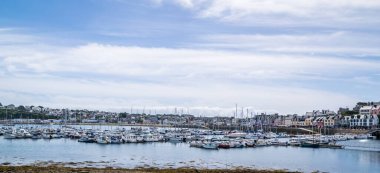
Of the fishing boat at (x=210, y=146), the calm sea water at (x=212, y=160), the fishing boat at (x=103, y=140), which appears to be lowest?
→ the calm sea water at (x=212, y=160)

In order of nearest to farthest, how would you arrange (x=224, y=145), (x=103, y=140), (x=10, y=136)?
1. (x=224, y=145)
2. (x=103, y=140)
3. (x=10, y=136)

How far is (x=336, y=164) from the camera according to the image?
2120 inches

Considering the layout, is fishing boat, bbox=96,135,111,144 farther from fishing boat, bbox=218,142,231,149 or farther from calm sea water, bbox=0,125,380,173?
fishing boat, bbox=218,142,231,149

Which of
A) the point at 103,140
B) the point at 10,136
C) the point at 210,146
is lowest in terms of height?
the point at 210,146

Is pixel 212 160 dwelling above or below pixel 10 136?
below

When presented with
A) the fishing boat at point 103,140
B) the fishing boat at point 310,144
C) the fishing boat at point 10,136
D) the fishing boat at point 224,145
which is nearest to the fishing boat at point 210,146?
the fishing boat at point 224,145

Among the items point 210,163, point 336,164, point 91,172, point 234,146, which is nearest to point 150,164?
point 210,163

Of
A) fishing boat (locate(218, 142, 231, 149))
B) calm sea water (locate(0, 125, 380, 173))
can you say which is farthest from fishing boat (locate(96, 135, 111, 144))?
fishing boat (locate(218, 142, 231, 149))

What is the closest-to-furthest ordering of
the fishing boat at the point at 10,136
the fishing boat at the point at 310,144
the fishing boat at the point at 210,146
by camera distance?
the fishing boat at the point at 210,146 → the fishing boat at the point at 310,144 → the fishing boat at the point at 10,136

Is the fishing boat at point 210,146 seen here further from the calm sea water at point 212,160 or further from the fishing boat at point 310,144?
the fishing boat at point 310,144

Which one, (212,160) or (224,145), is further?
(224,145)

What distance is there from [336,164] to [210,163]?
13.0m

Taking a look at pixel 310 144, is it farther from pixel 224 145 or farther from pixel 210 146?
pixel 210 146

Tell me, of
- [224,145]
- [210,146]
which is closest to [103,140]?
[210,146]
